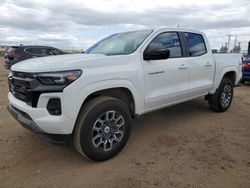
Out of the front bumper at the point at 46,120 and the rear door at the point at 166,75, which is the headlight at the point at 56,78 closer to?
the front bumper at the point at 46,120

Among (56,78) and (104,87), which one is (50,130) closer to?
(56,78)

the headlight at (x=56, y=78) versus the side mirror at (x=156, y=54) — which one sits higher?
the side mirror at (x=156, y=54)

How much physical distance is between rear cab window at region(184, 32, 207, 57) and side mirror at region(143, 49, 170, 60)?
1.32m

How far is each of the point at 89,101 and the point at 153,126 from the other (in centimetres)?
208

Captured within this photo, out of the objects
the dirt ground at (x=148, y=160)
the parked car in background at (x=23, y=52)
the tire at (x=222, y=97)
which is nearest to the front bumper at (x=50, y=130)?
the dirt ground at (x=148, y=160)

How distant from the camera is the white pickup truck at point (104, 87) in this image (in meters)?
3.29

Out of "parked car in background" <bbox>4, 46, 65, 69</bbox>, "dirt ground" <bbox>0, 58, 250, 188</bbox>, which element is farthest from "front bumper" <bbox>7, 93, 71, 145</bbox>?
"parked car in background" <bbox>4, 46, 65, 69</bbox>

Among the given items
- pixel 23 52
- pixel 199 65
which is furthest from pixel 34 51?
pixel 199 65

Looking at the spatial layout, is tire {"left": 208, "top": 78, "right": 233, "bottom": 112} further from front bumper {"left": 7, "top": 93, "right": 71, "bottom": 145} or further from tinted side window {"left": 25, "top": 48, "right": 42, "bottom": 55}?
tinted side window {"left": 25, "top": 48, "right": 42, "bottom": 55}

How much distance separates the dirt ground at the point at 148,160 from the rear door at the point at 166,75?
67cm

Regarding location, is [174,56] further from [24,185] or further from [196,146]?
[24,185]

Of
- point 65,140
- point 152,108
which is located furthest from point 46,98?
point 152,108

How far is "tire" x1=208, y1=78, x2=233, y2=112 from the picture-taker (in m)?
6.15

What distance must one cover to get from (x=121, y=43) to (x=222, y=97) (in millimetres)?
2941
